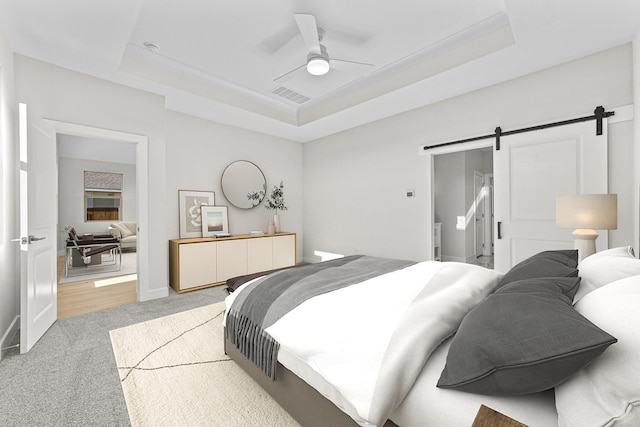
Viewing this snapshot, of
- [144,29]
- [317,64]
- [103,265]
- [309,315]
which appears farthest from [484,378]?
[103,265]

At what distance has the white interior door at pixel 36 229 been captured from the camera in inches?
87.7

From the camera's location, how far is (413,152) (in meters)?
4.20

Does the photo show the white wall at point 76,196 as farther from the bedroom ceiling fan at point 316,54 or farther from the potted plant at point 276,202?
the bedroom ceiling fan at point 316,54

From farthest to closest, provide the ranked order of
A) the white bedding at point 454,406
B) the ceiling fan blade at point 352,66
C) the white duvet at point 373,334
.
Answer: the ceiling fan blade at point 352,66, the white duvet at point 373,334, the white bedding at point 454,406

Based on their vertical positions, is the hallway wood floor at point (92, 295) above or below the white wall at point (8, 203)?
below

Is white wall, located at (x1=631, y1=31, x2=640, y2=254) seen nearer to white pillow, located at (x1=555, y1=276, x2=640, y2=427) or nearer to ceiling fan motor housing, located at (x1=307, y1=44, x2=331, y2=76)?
white pillow, located at (x1=555, y1=276, x2=640, y2=427)

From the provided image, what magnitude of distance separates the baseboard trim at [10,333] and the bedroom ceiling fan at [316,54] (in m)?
3.40

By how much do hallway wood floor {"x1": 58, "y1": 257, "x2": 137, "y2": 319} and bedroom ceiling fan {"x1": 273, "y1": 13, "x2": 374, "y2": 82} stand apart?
3.39 metres

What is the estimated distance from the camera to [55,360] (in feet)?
7.00

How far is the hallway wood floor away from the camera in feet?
10.7

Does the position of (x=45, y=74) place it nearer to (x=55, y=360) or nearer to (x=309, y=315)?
(x=55, y=360)

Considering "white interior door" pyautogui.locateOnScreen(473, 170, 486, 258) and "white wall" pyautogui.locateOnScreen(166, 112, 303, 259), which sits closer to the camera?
"white wall" pyautogui.locateOnScreen(166, 112, 303, 259)

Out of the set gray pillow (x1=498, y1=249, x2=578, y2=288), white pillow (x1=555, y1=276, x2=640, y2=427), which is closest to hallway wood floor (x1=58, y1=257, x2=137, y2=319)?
gray pillow (x1=498, y1=249, x2=578, y2=288)

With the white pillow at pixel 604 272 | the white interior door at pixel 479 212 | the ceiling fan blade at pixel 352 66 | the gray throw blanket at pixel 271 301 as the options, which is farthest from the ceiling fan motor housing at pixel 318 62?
the white interior door at pixel 479 212
